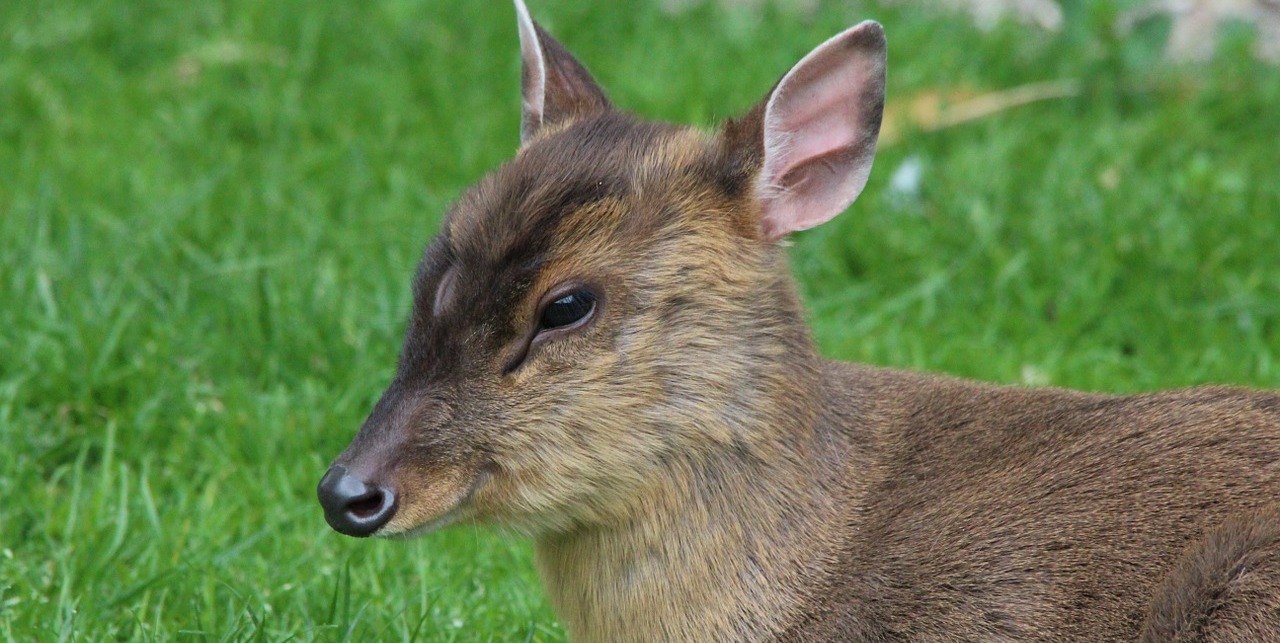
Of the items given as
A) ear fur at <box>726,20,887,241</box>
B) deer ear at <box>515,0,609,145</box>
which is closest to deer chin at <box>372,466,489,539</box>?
ear fur at <box>726,20,887,241</box>

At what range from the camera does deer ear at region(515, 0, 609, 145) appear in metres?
4.55

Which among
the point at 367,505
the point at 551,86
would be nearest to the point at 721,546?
the point at 367,505

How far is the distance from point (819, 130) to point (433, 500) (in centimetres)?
132

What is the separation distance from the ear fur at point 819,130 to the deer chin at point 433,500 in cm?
95

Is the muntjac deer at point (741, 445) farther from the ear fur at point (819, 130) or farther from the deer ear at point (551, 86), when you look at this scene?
the deer ear at point (551, 86)

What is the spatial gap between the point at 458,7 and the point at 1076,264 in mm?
4274

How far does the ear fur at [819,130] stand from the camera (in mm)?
3965

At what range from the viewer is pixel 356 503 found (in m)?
3.60

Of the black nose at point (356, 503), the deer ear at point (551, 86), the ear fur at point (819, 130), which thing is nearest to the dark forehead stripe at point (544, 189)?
the ear fur at point (819, 130)

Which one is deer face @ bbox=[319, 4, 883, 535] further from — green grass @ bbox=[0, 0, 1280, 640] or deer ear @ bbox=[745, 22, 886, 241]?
green grass @ bbox=[0, 0, 1280, 640]

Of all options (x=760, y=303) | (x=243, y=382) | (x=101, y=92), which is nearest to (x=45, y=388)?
(x=243, y=382)

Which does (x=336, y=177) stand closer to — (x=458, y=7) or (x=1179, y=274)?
(x=458, y=7)

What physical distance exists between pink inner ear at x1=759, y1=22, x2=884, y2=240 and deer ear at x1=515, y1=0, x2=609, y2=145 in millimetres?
694

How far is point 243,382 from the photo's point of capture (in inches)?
221
